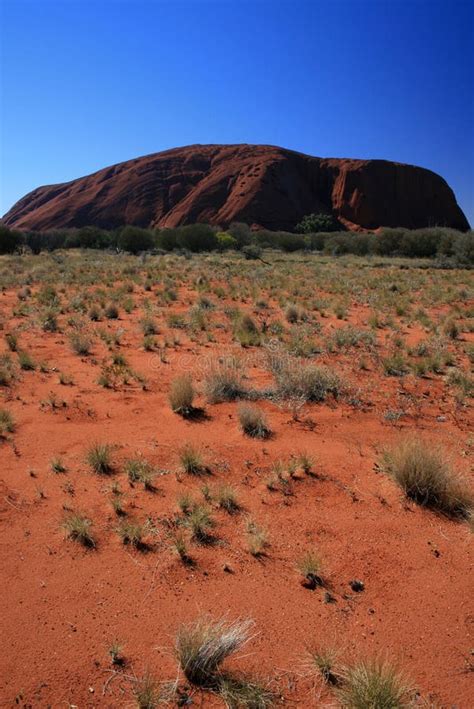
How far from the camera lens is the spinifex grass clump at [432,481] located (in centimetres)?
421

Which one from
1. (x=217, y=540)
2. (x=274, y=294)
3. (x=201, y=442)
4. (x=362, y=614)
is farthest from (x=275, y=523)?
(x=274, y=294)

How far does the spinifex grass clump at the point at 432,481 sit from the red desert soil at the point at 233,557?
146 millimetres

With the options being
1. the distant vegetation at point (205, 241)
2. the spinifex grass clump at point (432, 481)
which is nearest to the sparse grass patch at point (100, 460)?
the spinifex grass clump at point (432, 481)

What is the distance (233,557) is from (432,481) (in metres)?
2.04

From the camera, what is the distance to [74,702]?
7.84ft

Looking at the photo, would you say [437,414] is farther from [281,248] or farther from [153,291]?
[281,248]

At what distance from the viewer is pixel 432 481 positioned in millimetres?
4289

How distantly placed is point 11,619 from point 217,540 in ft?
4.95

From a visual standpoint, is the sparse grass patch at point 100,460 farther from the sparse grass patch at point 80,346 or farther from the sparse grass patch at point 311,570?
the sparse grass patch at point 80,346

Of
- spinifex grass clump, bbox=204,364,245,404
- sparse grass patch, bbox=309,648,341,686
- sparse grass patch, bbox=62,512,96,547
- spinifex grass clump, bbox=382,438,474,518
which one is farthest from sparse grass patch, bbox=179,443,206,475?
sparse grass patch, bbox=309,648,341,686

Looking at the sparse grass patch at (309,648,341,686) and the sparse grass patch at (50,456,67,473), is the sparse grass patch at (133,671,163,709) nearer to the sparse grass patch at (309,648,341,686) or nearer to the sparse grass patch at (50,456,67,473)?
the sparse grass patch at (309,648,341,686)

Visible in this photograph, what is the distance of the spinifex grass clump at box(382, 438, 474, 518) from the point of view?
13.8 ft

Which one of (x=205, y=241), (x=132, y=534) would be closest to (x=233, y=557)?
(x=132, y=534)

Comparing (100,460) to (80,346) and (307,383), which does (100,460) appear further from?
(80,346)
